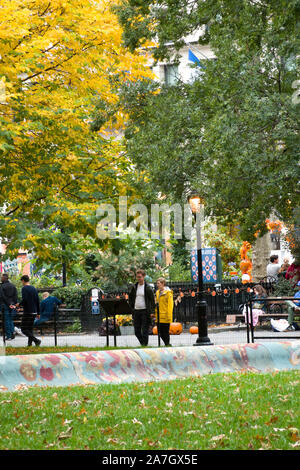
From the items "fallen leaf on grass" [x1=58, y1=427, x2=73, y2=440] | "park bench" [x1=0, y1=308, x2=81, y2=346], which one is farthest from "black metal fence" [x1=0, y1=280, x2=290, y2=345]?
"fallen leaf on grass" [x1=58, y1=427, x2=73, y2=440]

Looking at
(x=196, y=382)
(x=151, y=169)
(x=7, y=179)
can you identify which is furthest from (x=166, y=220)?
(x=196, y=382)

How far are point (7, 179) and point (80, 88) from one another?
525 centimetres

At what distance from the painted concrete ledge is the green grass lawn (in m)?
0.74

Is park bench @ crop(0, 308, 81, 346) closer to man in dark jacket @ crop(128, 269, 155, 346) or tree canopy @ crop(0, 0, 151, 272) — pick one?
man in dark jacket @ crop(128, 269, 155, 346)

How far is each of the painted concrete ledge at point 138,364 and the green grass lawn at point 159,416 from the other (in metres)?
0.74

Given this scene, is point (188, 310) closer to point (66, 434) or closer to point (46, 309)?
point (46, 309)

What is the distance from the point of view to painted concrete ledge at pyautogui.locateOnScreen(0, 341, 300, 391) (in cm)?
1114

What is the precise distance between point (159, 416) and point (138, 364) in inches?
158

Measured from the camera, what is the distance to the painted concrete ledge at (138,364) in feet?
36.6

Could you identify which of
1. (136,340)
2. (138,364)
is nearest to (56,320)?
(136,340)

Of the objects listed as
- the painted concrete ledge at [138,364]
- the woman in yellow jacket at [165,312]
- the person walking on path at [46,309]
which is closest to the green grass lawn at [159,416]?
the painted concrete ledge at [138,364]

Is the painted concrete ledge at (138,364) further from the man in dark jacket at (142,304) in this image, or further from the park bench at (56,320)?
the park bench at (56,320)

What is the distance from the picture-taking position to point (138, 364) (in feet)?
39.6

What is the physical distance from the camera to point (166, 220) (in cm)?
2338
